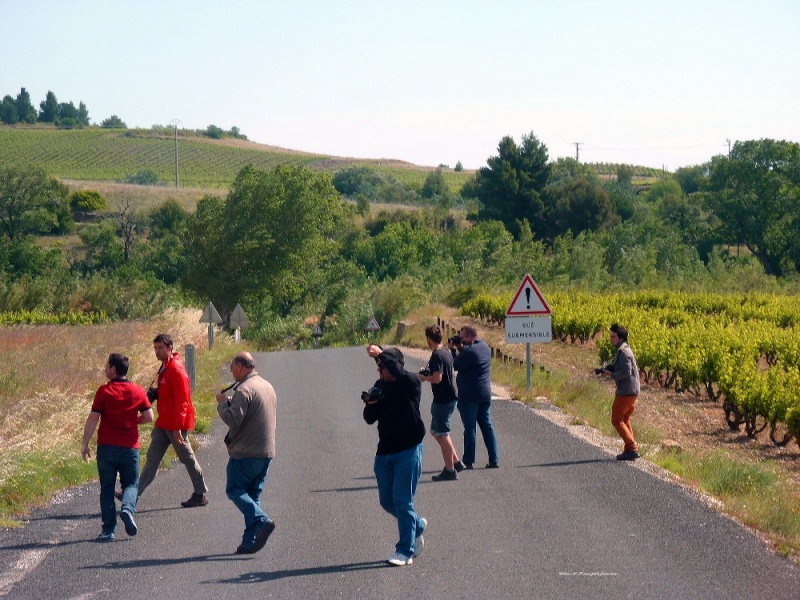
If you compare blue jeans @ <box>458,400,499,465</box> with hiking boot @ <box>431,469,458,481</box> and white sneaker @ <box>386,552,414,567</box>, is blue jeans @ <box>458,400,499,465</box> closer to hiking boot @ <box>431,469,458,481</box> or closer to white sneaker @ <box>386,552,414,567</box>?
hiking boot @ <box>431,469,458,481</box>

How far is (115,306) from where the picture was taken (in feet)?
186

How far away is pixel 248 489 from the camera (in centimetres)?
890

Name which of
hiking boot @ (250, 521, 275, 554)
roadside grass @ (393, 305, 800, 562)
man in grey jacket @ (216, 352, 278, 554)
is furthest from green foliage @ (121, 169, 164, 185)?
hiking boot @ (250, 521, 275, 554)

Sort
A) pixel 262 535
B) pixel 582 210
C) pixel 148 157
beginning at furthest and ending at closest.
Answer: pixel 148 157 → pixel 582 210 → pixel 262 535

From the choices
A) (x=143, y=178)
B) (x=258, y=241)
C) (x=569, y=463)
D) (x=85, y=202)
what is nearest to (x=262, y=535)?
(x=569, y=463)

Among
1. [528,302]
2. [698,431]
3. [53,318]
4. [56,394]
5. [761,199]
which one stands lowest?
[53,318]

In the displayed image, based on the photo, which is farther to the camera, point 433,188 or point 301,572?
point 433,188

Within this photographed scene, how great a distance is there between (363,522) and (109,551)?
2347 mm

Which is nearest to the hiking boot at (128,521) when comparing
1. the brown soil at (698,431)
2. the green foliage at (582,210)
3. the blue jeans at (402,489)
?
the blue jeans at (402,489)

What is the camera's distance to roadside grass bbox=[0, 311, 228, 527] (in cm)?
1148

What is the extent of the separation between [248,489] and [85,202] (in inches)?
3899

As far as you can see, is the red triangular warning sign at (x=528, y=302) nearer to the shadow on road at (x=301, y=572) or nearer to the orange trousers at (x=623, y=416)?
the orange trousers at (x=623, y=416)

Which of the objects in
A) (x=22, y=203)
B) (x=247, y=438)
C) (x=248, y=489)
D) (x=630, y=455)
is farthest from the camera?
(x=22, y=203)

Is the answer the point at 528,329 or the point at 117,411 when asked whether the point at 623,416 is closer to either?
the point at 528,329
